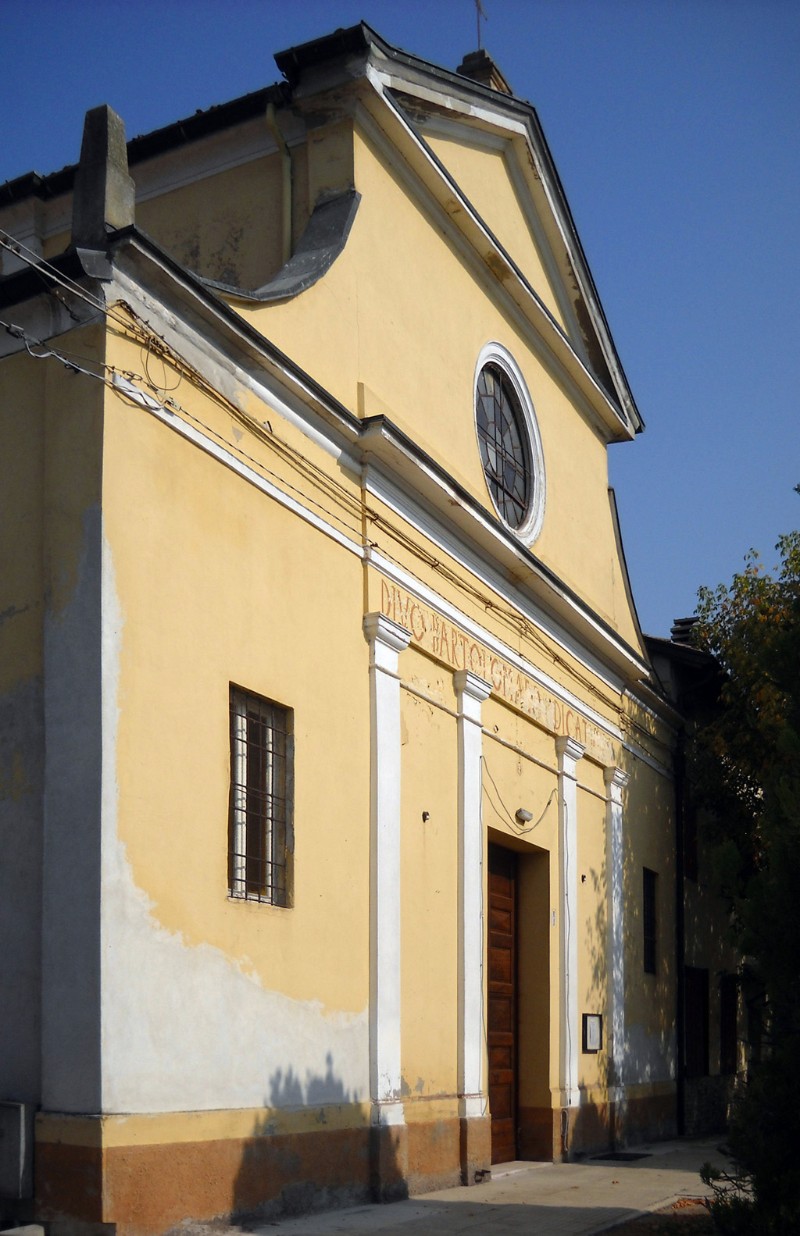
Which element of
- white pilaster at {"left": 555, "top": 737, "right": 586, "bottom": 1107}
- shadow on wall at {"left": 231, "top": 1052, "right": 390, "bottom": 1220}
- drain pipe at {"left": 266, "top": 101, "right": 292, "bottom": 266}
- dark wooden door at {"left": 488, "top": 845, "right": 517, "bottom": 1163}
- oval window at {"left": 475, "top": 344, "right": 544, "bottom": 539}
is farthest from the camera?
white pilaster at {"left": 555, "top": 737, "right": 586, "bottom": 1107}

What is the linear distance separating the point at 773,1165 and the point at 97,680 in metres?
4.39

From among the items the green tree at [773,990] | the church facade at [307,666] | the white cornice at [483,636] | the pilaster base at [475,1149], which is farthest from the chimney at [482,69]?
the pilaster base at [475,1149]

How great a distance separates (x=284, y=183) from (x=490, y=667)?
4473 mm

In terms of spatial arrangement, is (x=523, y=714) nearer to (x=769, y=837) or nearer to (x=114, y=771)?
(x=769, y=837)

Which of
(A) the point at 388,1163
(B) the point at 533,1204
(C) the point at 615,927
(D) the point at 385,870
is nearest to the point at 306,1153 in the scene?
(A) the point at 388,1163

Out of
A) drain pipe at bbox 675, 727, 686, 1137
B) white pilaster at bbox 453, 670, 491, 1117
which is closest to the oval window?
white pilaster at bbox 453, 670, 491, 1117

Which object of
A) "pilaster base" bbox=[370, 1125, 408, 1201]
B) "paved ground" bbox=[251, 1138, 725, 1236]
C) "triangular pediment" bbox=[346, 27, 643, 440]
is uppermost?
"triangular pediment" bbox=[346, 27, 643, 440]

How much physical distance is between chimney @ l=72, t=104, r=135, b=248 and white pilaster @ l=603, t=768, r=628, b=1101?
10.0m

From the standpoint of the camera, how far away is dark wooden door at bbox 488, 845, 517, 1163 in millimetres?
13391

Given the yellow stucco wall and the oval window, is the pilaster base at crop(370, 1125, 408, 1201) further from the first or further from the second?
the yellow stucco wall

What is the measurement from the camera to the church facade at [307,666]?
771cm

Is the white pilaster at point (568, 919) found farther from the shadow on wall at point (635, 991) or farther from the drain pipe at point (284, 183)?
the drain pipe at point (284, 183)

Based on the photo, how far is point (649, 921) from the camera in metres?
18.2

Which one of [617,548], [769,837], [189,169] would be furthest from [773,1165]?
[617,548]
